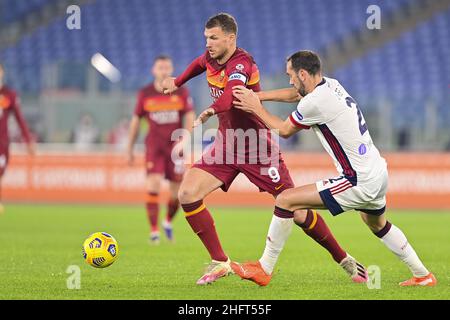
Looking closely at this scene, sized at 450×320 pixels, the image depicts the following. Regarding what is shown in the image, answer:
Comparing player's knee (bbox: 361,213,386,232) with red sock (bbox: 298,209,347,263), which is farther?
red sock (bbox: 298,209,347,263)

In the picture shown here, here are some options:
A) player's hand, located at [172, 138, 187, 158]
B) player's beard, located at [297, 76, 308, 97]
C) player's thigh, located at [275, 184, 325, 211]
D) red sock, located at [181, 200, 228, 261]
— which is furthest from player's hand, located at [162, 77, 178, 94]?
player's hand, located at [172, 138, 187, 158]

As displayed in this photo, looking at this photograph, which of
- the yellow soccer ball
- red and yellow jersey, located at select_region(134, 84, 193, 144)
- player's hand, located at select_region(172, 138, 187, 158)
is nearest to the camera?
the yellow soccer ball

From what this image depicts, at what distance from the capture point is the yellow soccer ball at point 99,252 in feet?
26.2

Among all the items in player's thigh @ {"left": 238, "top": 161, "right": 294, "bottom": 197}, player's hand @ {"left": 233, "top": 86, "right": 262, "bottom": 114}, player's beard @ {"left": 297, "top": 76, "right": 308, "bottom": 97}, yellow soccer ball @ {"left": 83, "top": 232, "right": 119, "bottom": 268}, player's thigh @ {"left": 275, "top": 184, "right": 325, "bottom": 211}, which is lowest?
yellow soccer ball @ {"left": 83, "top": 232, "right": 119, "bottom": 268}

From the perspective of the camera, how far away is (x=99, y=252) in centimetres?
799

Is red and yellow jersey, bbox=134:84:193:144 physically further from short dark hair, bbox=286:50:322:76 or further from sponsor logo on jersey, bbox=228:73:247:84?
short dark hair, bbox=286:50:322:76

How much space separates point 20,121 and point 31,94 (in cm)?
657

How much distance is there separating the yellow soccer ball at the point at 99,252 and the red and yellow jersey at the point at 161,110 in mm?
4364

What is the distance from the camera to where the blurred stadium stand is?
19562mm

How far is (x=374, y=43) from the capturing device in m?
23.4

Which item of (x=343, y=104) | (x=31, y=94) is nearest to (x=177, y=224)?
(x=31, y=94)

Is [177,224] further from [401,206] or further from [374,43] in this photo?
[374,43]

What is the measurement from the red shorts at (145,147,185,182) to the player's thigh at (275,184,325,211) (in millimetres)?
5065

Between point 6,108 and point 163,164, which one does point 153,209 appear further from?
point 6,108
